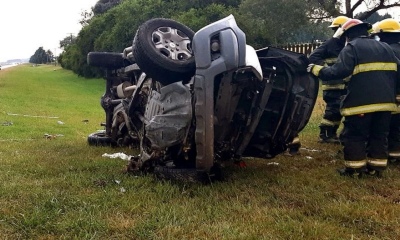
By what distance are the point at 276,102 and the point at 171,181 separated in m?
1.17

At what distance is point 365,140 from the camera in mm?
4301

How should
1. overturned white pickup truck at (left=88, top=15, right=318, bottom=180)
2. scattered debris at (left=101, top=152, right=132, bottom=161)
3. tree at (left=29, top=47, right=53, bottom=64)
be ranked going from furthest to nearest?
tree at (left=29, top=47, right=53, bottom=64) → scattered debris at (left=101, top=152, right=132, bottom=161) → overturned white pickup truck at (left=88, top=15, right=318, bottom=180)

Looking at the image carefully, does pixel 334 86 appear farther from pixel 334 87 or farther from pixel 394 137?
pixel 394 137

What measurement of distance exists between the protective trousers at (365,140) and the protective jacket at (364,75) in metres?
0.10

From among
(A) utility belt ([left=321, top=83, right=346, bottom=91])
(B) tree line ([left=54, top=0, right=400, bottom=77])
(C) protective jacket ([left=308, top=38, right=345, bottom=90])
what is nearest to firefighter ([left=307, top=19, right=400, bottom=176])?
(C) protective jacket ([left=308, top=38, right=345, bottom=90])

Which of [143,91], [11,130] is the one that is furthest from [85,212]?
[11,130]

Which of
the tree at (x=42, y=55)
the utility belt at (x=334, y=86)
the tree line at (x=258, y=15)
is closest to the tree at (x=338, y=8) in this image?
the tree line at (x=258, y=15)

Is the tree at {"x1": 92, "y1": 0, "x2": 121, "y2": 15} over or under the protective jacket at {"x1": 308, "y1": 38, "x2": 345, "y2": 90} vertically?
over

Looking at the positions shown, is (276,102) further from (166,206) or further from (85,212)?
(85,212)

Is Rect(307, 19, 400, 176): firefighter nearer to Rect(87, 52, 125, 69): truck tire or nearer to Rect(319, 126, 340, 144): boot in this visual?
Rect(319, 126, 340, 144): boot

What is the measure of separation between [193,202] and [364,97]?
1987mm

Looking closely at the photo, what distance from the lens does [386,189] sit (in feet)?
12.6

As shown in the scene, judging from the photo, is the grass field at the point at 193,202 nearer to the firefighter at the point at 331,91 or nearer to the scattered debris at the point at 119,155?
the scattered debris at the point at 119,155

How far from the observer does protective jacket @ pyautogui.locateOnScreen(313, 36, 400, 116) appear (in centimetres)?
420
